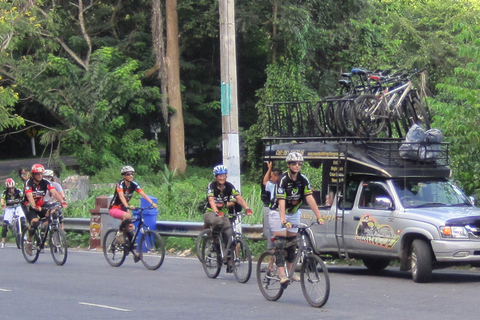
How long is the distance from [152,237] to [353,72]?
16.2 ft

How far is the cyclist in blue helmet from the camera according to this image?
39.5 feet

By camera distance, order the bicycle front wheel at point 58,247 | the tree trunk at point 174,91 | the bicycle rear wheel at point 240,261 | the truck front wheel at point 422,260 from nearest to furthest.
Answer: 1. the truck front wheel at point 422,260
2. the bicycle rear wheel at point 240,261
3. the bicycle front wheel at point 58,247
4. the tree trunk at point 174,91

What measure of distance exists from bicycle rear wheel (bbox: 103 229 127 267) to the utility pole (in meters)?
2.67

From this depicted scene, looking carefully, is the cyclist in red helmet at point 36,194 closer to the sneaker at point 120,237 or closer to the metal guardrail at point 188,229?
the sneaker at point 120,237

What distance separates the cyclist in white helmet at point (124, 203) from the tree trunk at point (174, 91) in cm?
1994

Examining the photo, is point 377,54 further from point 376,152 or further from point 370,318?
point 370,318

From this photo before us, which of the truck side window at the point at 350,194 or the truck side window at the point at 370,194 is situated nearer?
the truck side window at the point at 370,194

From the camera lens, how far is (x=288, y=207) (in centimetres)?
997

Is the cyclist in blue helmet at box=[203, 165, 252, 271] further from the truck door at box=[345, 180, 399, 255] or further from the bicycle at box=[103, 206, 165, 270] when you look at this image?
the truck door at box=[345, 180, 399, 255]

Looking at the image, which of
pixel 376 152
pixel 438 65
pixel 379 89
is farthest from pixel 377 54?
pixel 376 152

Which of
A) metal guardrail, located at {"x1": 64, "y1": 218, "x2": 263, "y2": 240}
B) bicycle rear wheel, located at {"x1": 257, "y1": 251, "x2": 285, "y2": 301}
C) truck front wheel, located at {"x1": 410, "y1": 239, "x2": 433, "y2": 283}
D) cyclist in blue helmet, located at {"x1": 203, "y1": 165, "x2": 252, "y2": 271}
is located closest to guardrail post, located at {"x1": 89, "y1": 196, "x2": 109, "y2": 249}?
metal guardrail, located at {"x1": 64, "y1": 218, "x2": 263, "y2": 240}

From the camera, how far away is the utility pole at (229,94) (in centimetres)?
1545

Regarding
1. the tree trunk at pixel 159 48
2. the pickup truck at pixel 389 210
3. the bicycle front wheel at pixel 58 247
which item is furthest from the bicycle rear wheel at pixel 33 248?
the tree trunk at pixel 159 48

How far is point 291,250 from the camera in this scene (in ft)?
31.7
